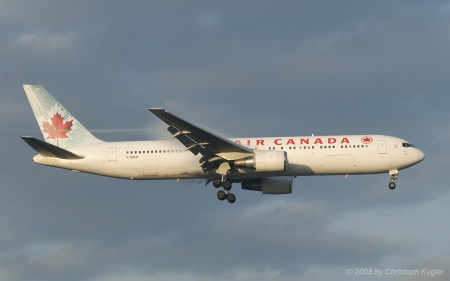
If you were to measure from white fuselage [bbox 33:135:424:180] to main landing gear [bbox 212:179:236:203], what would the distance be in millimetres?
574

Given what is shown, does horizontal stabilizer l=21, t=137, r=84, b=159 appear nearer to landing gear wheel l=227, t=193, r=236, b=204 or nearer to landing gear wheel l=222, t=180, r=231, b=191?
landing gear wheel l=222, t=180, r=231, b=191

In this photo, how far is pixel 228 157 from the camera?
6819 cm

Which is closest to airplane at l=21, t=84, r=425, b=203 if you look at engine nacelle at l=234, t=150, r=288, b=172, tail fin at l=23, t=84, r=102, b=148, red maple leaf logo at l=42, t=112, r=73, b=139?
engine nacelle at l=234, t=150, r=288, b=172

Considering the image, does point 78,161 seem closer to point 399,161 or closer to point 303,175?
point 303,175

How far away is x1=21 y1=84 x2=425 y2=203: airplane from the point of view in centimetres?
6750

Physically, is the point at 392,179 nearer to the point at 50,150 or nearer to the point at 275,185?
the point at 275,185

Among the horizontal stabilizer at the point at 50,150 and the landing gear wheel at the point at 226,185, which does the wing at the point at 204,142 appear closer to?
the landing gear wheel at the point at 226,185

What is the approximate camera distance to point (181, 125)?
6544 cm

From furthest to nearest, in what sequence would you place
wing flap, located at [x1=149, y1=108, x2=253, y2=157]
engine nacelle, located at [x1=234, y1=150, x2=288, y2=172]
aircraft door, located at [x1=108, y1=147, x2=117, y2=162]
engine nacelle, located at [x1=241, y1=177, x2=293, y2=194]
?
engine nacelle, located at [x1=241, y1=177, x2=293, y2=194]
aircraft door, located at [x1=108, y1=147, x2=117, y2=162]
engine nacelle, located at [x1=234, y1=150, x2=288, y2=172]
wing flap, located at [x1=149, y1=108, x2=253, y2=157]

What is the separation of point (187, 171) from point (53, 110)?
11655 millimetres

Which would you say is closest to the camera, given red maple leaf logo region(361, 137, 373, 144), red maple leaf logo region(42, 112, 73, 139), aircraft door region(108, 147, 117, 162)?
red maple leaf logo region(361, 137, 373, 144)

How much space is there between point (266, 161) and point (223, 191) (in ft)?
15.6

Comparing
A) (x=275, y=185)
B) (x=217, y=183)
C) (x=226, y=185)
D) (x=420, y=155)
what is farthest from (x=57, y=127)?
(x=420, y=155)

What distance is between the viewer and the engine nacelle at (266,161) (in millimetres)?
66625
